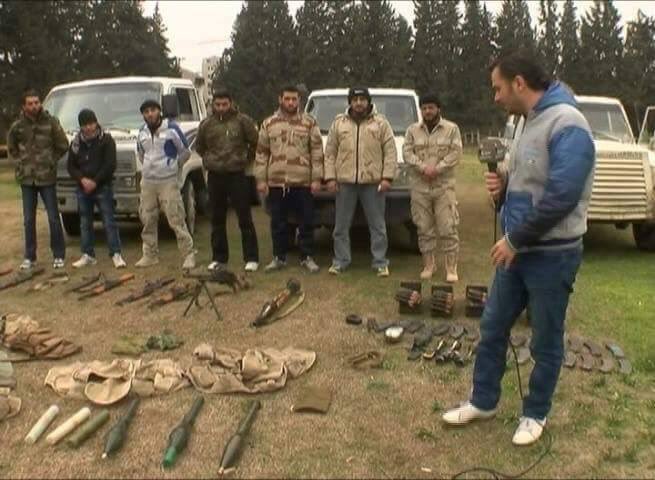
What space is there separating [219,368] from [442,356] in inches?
61.9

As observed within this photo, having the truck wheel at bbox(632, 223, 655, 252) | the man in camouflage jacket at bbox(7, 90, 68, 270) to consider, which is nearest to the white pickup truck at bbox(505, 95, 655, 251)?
the truck wheel at bbox(632, 223, 655, 252)

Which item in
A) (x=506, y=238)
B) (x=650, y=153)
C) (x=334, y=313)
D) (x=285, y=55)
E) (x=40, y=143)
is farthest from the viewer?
(x=285, y=55)

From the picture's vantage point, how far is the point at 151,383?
4664mm

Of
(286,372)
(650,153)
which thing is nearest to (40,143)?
(286,372)

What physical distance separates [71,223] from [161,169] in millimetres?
2915

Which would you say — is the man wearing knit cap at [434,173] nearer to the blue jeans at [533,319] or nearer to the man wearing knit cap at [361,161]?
the man wearing knit cap at [361,161]

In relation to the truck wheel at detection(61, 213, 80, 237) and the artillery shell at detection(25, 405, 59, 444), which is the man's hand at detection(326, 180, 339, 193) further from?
the truck wheel at detection(61, 213, 80, 237)

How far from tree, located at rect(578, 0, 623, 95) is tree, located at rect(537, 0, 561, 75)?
235 cm

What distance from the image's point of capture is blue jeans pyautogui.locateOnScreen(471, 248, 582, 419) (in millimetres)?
3611

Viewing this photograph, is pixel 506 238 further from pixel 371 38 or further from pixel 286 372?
pixel 371 38

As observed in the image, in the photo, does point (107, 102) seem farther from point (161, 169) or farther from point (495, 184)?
point (495, 184)

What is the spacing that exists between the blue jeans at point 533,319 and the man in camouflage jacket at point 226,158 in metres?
4.08

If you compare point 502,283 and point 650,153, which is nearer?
point 502,283

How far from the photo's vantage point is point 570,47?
208ft
